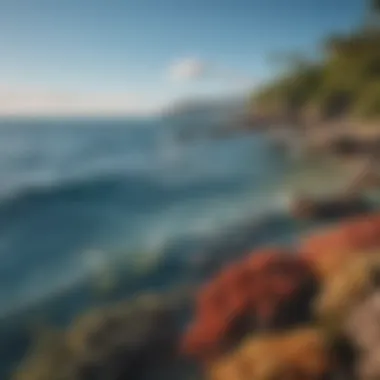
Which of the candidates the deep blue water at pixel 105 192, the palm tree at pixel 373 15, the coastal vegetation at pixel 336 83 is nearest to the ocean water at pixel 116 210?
the deep blue water at pixel 105 192

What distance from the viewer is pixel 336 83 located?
1386 millimetres

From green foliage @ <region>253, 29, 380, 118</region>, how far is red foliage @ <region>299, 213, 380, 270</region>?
27cm

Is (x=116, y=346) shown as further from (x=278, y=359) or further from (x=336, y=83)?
(x=336, y=83)

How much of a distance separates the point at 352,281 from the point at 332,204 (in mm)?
192

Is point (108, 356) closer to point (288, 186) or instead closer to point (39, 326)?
point (39, 326)

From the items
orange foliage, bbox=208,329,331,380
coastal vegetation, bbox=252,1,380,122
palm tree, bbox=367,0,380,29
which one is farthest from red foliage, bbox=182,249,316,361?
palm tree, bbox=367,0,380,29

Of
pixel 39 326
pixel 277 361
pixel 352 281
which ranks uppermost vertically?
pixel 39 326

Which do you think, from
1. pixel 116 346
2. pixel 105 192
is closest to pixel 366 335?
pixel 116 346

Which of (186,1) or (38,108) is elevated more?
(186,1)

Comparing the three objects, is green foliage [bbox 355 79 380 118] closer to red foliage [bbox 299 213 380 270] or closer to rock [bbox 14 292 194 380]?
red foliage [bbox 299 213 380 270]

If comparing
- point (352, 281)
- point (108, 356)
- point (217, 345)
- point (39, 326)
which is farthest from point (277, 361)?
point (39, 326)

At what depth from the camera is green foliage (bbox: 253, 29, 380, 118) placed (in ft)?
4.53

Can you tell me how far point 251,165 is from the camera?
1.38 metres

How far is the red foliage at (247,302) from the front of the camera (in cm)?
123
